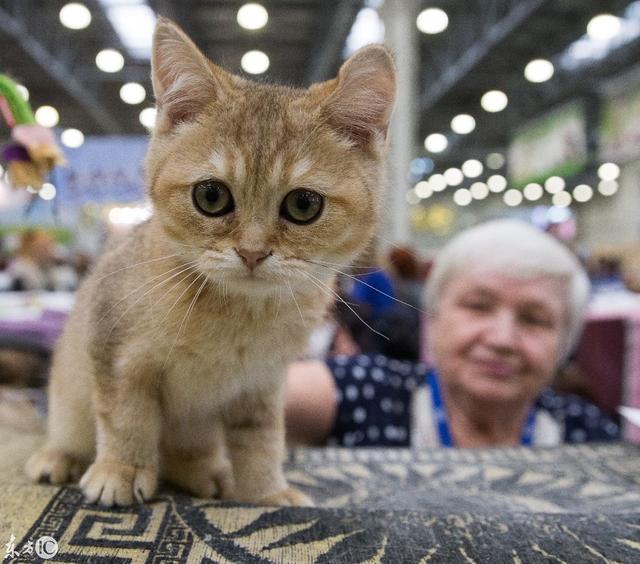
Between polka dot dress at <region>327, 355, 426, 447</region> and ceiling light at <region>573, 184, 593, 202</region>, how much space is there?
9.05m

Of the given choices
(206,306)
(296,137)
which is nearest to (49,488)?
(206,306)

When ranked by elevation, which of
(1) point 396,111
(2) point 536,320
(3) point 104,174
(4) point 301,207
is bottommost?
(2) point 536,320

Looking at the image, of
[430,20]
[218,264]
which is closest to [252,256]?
[218,264]

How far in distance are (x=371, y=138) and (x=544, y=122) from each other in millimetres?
7014

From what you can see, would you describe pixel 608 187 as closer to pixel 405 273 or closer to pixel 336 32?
pixel 336 32

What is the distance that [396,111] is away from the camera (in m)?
1.08

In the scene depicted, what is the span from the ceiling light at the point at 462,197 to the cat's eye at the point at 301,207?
1329 centimetres

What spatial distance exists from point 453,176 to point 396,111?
39.4 feet

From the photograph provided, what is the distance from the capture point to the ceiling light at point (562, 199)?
33.9 feet

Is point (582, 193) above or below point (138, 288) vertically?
above

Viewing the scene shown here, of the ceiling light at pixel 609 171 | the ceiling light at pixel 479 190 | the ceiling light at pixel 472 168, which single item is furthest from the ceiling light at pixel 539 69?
the ceiling light at pixel 479 190

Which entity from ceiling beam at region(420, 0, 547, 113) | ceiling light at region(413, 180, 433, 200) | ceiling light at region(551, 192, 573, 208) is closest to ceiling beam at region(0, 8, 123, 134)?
ceiling beam at region(420, 0, 547, 113)

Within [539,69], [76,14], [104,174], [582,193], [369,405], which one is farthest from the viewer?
[582,193]

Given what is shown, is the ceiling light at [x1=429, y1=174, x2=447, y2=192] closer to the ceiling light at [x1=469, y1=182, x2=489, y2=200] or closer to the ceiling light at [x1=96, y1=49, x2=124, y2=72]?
the ceiling light at [x1=469, y1=182, x2=489, y2=200]
